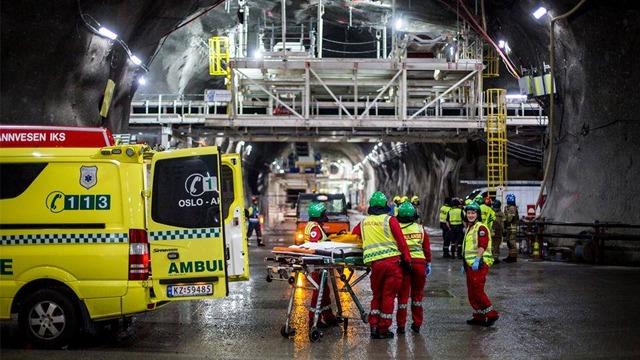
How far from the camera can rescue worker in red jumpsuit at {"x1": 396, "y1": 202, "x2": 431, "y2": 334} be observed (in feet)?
24.7

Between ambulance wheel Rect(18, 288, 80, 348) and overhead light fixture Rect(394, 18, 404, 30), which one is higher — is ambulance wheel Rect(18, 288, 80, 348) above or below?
below

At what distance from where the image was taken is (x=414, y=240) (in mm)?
7676

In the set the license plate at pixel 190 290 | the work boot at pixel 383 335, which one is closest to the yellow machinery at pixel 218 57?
the license plate at pixel 190 290

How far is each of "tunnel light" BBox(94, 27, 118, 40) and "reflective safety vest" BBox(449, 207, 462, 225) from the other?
10.1 metres

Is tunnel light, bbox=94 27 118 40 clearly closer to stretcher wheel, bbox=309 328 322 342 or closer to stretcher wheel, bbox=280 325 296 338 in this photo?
stretcher wheel, bbox=280 325 296 338

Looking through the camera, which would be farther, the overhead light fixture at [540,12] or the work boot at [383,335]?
the overhead light fixture at [540,12]

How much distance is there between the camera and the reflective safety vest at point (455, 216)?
55.1ft

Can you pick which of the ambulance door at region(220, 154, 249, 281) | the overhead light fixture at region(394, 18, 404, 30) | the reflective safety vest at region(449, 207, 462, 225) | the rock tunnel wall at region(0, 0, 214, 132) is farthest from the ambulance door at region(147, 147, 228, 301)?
the overhead light fixture at region(394, 18, 404, 30)

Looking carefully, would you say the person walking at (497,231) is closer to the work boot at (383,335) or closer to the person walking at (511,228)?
the person walking at (511,228)

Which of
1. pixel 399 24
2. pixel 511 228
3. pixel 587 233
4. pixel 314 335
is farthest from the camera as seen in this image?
pixel 399 24

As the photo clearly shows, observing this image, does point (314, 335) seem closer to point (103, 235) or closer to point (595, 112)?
point (103, 235)

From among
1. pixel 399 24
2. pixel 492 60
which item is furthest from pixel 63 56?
pixel 492 60

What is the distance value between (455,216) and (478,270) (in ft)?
29.4

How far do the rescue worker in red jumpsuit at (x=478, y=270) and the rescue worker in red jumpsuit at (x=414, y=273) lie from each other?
27.9 inches
